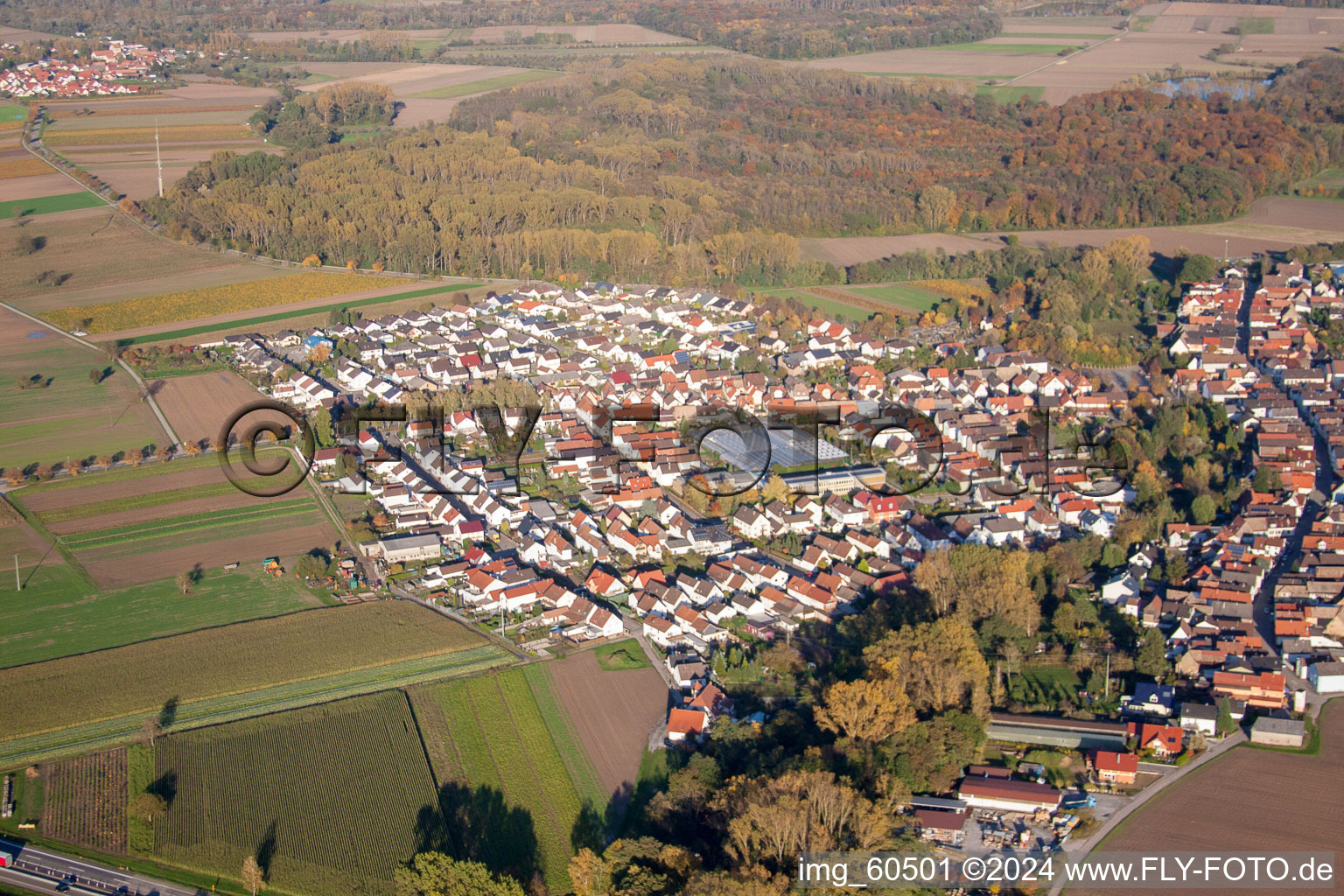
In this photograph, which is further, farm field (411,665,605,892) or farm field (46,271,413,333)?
farm field (46,271,413,333)

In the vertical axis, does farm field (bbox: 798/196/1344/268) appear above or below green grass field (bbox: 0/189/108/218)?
below

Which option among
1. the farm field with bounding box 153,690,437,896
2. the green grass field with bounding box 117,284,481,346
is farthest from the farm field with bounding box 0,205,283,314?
the farm field with bounding box 153,690,437,896

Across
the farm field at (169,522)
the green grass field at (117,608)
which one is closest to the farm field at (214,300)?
the farm field at (169,522)

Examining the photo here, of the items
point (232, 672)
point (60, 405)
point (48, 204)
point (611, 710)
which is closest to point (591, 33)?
point (48, 204)

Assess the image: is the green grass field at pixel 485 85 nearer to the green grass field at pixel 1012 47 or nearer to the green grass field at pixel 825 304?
Answer: the green grass field at pixel 1012 47

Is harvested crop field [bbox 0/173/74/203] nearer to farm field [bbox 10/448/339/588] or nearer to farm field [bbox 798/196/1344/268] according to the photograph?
farm field [bbox 10/448/339/588]
